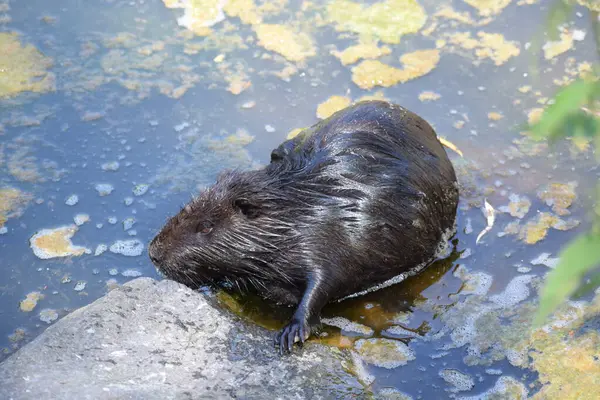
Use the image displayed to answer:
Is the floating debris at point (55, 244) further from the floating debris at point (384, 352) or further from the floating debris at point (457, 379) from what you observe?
the floating debris at point (457, 379)

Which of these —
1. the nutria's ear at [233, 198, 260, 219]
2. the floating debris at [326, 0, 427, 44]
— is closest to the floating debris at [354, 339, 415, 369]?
the nutria's ear at [233, 198, 260, 219]

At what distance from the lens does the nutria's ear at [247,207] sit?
4285 millimetres

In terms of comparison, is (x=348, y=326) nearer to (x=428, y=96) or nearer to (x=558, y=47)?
(x=428, y=96)

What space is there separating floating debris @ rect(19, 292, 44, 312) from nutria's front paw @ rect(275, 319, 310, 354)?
5.06 ft

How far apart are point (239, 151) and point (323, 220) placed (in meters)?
1.43

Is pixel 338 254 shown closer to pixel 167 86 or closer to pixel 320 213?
pixel 320 213

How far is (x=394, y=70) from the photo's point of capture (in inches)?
236

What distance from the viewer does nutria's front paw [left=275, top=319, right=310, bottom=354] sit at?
3.70 metres

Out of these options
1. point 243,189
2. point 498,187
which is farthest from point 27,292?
point 498,187

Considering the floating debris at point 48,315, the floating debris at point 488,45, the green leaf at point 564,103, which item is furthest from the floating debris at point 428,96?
the green leaf at point 564,103

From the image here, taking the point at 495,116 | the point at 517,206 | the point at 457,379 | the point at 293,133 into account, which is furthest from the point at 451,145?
the point at 457,379

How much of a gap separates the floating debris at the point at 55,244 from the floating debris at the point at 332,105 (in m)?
2.06

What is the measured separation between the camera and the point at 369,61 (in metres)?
6.09

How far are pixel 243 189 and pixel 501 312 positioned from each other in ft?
5.39
